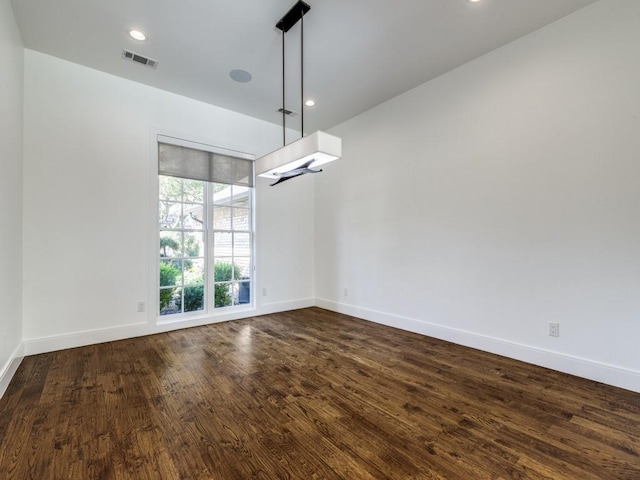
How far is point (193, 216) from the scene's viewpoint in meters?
4.22

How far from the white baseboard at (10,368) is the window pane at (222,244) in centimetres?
224

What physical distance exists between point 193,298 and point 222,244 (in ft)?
2.90

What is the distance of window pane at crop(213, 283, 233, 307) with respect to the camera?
14.5 ft

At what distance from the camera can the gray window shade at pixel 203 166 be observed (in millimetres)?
3975

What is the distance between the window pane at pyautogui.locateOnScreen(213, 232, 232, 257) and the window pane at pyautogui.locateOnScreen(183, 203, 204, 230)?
0.28 metres

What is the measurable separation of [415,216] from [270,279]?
2.54 meters

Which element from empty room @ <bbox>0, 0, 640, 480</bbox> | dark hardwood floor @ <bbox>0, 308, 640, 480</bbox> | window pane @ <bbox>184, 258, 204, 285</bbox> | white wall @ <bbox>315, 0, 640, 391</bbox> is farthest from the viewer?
window pane @ <bbox>184, 258, 204, 285</bbox>

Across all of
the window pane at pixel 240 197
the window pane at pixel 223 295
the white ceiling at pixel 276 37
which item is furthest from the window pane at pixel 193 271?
the white ceiling at pixel 276 37

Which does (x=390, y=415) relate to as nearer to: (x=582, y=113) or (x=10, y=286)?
(x=582, y=113)

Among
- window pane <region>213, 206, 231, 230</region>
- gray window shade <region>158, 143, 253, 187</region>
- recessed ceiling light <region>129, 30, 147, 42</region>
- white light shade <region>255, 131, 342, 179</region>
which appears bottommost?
window pane <region>213, 206, 231, 230</region>

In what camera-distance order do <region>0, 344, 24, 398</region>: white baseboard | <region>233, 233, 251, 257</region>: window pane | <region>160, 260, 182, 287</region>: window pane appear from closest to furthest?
<region>0, 344, 24, 398</region>: white baseboard
<region>160, 260, 182, 287</region>: window pane
<region>233, 233, 251, 257</region>: window pane

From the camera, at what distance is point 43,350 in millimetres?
3123

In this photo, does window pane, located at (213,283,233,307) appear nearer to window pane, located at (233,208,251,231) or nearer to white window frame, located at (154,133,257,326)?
white window frame, located at (154,133,257,326)

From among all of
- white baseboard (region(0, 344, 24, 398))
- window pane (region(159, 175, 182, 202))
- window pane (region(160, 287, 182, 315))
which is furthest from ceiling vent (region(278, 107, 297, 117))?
white baseboard (region(0, 344, 24, 398))
